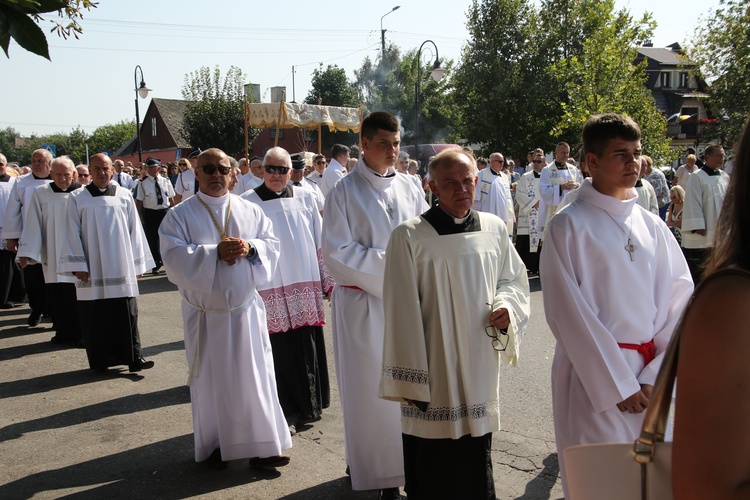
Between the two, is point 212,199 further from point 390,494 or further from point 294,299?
point 390,494

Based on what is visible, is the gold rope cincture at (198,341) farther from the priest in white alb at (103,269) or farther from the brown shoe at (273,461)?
→ the priest in white alb at (103,269)

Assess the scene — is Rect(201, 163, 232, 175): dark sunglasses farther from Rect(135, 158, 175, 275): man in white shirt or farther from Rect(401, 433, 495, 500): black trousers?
Rect(135, 158, 175, 275): man in white shirt

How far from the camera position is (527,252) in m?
15.0

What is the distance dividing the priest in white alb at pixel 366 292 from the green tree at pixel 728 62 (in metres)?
32.3

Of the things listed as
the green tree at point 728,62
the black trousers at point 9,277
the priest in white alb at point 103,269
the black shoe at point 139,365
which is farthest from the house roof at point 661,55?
the black shoe at point 139,365

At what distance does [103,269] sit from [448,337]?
5377mm

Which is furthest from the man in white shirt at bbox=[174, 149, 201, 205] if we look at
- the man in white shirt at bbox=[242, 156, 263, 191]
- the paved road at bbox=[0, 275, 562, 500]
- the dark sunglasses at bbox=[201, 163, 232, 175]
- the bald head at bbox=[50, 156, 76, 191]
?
the dark sunglasses at bbox=[201, 163, 232, 175]

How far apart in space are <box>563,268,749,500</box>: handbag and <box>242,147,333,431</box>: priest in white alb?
14.8 feet

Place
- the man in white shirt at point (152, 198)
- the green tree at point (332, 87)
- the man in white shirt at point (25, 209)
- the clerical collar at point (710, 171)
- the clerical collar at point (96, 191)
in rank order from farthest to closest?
1. the green tree at point (332, 87)
2. the man in white shirt at point (152, 198)
3. the man in white shirt at point (25, 209)
4. the clerical collar at point (710, 171)
5. the clerical collar at point (96, 191)

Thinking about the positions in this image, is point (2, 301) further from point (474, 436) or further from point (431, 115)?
point (431, 115)

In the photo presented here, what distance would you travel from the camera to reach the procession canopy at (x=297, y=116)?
20266 mm

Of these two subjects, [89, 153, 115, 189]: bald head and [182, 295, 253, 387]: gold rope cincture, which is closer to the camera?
[182, 295, 253, 387]: gold rope cincture

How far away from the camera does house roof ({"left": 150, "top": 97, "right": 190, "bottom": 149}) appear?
6519 cm

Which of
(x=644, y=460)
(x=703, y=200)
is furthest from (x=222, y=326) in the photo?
(x=703, y=200)
